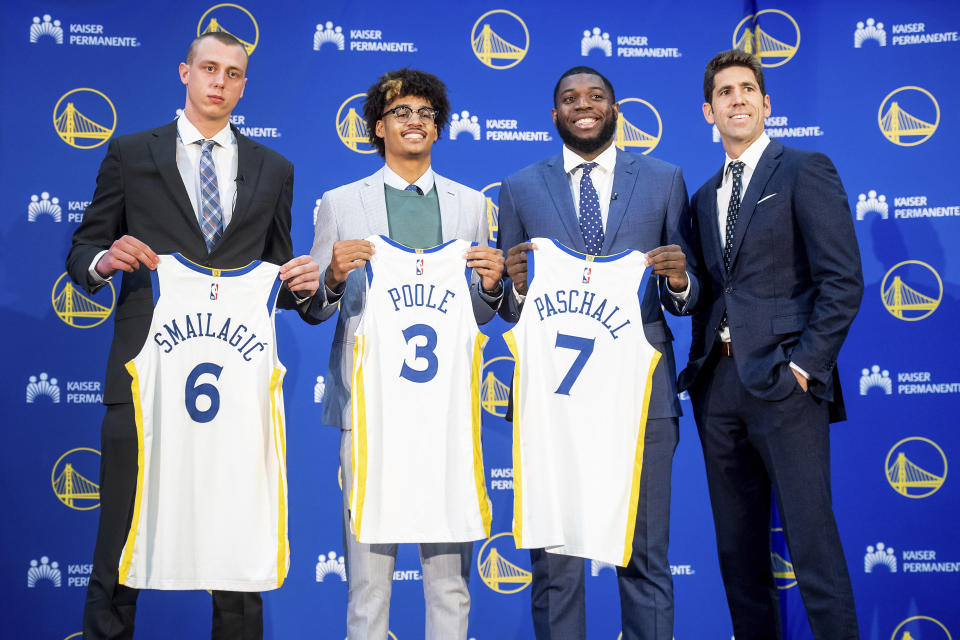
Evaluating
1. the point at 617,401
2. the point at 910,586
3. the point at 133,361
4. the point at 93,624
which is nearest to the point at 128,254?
the point at 133,361

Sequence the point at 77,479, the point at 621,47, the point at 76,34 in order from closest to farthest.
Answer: the point at 77,479, the point at 76,34, the point at 621,47

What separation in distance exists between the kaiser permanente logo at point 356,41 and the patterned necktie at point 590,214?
5.16 feet

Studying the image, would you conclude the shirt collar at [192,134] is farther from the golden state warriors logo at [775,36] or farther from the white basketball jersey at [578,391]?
the golden state warriors logo at [775,36]

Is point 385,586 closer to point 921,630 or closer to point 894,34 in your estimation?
point 921,630

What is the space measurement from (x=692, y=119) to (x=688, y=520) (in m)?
2.00

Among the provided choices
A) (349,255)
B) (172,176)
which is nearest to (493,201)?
(349,255)

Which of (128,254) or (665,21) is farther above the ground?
(665,21)

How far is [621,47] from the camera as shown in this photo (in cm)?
397

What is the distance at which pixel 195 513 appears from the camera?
2.47 metres

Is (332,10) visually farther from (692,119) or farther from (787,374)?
(787,374)

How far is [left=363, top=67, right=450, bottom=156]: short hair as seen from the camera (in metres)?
2.80

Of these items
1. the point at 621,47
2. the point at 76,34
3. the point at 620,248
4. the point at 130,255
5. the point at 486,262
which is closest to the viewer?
the point at 130,255

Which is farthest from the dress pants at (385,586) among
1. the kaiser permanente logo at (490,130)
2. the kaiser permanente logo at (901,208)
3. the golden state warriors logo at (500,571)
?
the kaiser permanente logo at (901,208)

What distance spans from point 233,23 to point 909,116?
11.0ft
